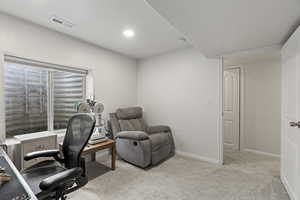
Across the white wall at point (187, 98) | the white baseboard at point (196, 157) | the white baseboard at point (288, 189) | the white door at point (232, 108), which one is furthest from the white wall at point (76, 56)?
the white baseboard at point (288, 189)

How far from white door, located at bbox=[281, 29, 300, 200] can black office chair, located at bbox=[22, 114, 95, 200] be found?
2121 mm

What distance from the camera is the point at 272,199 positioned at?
1808 mm

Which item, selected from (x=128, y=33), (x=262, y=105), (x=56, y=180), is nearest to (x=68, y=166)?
(x=56, y=180)

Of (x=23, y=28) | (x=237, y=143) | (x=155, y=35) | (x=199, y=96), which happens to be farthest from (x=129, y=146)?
(x=237, y=143)

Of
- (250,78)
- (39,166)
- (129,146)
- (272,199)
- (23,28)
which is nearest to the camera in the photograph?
(39,166)

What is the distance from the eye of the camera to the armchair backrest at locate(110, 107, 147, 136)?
3153 millimetres

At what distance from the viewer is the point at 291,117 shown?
1780 mm

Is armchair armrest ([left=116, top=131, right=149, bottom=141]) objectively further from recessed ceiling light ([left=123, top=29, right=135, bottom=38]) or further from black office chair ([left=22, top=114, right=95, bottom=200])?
recessed ceiling light ([left=123, top=29, right=135, bottom=38])

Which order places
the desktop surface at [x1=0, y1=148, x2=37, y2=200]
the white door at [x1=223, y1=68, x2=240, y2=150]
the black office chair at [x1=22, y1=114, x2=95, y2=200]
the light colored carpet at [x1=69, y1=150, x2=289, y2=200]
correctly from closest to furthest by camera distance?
the desktop surface at [x1=0, y1=148, x2=37, y2=200] → the black office chair at [x1=22, y1=114, x2=95, y2=200] → the light colored carpet at [x1=69, y1=150, x2=289, y2=200] → the white door at [x1=223, y1=68, x2=240, y2=150]

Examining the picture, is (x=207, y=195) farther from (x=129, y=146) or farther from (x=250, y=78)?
(x=250, y=78)

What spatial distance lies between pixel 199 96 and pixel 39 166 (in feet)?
8.90

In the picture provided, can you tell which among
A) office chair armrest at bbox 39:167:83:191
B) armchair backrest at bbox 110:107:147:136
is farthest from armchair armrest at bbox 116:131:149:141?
office chair armrest at bbox 39:167:83:191

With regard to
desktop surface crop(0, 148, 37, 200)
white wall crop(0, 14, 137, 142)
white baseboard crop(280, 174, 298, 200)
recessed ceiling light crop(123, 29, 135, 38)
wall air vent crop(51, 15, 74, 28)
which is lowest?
white baseboard crop(280, 174, 298, 200)

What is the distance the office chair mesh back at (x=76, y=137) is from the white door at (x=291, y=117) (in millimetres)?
2094
